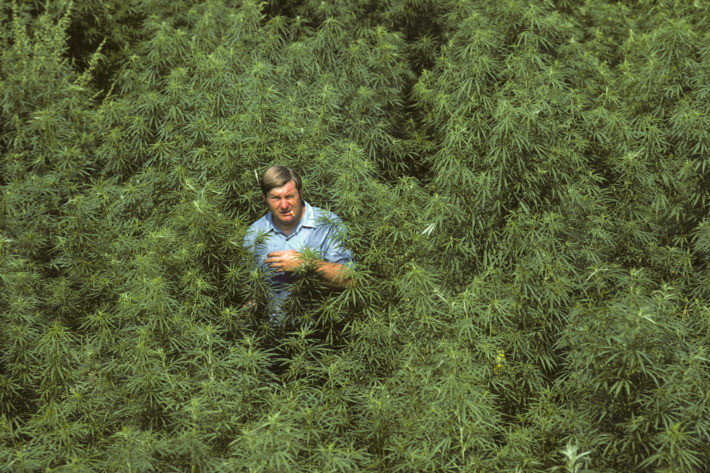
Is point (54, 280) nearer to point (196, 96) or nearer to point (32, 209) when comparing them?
point (32, 209)

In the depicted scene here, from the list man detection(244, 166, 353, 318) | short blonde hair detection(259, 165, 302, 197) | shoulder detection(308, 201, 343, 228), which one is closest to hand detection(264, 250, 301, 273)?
man detection(244, 166, 353, 318)

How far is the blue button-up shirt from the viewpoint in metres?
3.01

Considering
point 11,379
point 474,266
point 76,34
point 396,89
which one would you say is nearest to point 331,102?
point 396,89

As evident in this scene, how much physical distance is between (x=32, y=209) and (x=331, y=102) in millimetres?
1801

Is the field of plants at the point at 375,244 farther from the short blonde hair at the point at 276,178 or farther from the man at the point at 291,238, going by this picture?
the short blonde hair at the point at 276,178

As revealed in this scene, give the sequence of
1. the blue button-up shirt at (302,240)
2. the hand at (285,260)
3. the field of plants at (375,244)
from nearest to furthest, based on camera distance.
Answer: the field of plants at (375,244)
the hand at (285,260)
the blue button-up shirt at (302,240)

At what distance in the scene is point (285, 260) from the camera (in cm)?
289

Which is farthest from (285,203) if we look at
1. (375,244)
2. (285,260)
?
(375,244)

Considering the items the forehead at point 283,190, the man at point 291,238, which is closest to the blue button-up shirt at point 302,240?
the man at point 291,238

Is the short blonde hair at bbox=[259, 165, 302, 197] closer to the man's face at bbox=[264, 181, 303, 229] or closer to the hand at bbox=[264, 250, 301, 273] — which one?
the man's face at bbox=[264, 181, 303, 229]

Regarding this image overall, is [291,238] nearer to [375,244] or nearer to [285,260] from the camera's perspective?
[285,260]

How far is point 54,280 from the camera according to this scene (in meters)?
3.58

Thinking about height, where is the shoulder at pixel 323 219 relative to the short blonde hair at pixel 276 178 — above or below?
below

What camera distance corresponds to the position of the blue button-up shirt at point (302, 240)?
3.01 m
